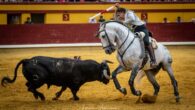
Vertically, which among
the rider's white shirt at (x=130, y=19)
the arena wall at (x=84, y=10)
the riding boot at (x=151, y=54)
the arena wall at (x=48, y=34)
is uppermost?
the rider's white shirt at (x=130, y=19)

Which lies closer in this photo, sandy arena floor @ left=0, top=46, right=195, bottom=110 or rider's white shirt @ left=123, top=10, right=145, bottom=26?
sandy arena floor @ left=0, top=46, right=195, bottom=110

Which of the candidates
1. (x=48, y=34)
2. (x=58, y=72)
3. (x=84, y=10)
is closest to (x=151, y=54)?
(x=58, y=72)

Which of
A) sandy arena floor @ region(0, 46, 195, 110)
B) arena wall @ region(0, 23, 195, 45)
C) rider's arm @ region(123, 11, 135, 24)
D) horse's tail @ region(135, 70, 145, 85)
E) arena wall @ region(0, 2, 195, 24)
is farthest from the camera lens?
arena wall @ region(0, 2, 195, 24)

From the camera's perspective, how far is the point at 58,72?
9.12 meters

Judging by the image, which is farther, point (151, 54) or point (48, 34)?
point (48, 34)

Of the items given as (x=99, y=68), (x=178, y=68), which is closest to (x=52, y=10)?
(x=178, y=68)

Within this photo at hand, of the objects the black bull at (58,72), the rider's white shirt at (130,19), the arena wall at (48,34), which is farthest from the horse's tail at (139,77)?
the arena wall at (48,34)

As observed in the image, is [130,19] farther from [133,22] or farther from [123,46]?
[123,46]

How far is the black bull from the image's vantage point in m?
8.94

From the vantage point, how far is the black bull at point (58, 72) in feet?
29.3

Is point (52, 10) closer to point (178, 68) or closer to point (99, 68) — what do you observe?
point (178, 68)

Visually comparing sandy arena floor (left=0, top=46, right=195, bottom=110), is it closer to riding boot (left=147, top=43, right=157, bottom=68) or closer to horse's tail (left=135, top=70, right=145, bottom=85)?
horse's tail (left=135, top=70, right=145, bottom=85)

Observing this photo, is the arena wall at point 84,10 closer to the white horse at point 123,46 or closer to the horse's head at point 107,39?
the white horse at point 123,46

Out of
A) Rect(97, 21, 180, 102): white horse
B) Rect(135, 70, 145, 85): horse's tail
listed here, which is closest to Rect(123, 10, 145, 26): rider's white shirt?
Rect(97, 21, 180, 102): white horse
